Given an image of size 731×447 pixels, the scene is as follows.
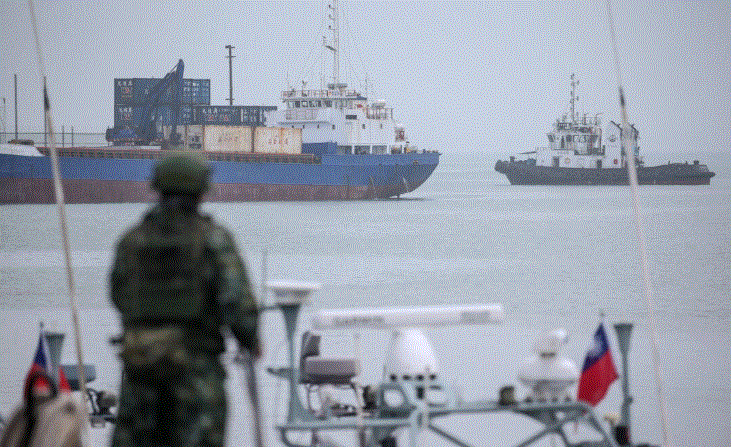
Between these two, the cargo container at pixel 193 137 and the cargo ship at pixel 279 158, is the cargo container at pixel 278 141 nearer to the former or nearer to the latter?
the cargo ship at pixel 279 158

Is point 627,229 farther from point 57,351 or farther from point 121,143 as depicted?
point 57,351

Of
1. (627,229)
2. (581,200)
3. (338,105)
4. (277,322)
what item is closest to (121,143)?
(338,105)

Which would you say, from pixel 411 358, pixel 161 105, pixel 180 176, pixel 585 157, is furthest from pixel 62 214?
pixel 585 157

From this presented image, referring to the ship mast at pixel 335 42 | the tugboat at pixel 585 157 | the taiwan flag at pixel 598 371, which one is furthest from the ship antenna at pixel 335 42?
the taiwan flag at pixel 598 371

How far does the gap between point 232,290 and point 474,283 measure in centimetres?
2711

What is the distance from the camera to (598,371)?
22.5 ft

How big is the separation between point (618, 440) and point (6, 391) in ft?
24.5

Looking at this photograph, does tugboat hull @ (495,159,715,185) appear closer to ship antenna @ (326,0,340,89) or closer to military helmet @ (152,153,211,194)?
ship antenna @ (326,0,340,89)

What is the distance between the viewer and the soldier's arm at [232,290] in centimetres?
362

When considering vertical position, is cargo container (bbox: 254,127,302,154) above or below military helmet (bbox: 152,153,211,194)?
above

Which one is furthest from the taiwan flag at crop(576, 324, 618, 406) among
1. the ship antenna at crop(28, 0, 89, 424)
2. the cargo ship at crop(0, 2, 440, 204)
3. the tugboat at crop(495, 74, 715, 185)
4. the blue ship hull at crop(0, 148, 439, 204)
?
the tugboat at crop(495, 74, 715, 185)

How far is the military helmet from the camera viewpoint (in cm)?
362

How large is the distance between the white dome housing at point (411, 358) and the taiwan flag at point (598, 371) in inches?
55.3

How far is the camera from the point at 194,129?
209 ft
